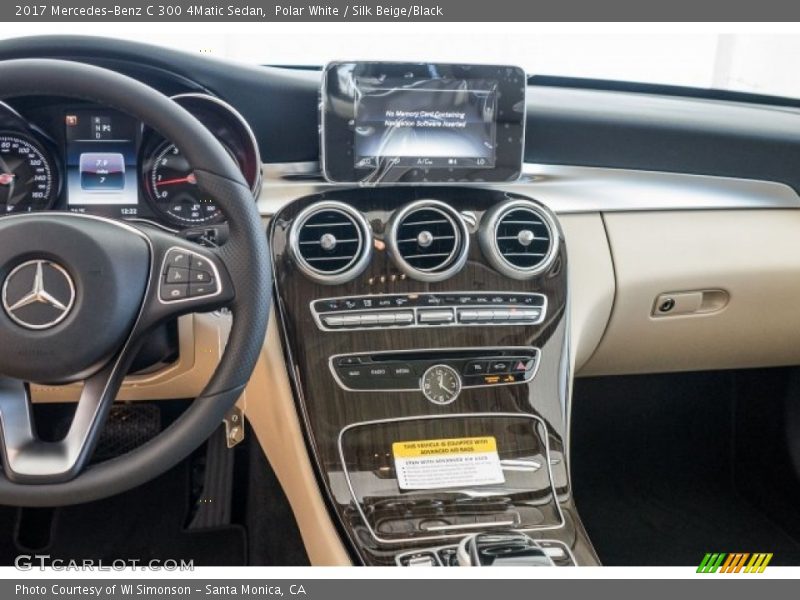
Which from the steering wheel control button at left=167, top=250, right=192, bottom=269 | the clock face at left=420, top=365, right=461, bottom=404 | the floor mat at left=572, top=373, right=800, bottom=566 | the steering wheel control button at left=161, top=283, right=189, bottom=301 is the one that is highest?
the steering wheel control button at left=167, top=250, right=192, bottom=269

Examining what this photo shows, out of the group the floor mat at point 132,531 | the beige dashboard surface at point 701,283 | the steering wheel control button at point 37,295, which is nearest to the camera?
the steering wheel control button at point 37,295

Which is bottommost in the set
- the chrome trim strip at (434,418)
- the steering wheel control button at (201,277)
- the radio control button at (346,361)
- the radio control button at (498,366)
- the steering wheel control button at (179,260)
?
the chrome trim strip at (434,418)

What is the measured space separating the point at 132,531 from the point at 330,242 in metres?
0.72

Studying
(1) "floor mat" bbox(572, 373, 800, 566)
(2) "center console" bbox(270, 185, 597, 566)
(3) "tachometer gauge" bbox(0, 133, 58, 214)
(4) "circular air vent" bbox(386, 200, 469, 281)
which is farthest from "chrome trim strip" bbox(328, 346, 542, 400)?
(1) "floor mat" bbox(572, 373, 800, 566)

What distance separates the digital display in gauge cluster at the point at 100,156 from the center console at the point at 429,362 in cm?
22

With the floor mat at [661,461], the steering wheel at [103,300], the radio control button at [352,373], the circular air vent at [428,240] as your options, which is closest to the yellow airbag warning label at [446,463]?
the radio control button at [352,373]

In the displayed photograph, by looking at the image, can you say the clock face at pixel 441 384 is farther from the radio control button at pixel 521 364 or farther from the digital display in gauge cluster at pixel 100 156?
the digital display in gauge cluster at pixel 100 156

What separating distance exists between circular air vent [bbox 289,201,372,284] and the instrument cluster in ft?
0.38

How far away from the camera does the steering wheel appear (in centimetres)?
91

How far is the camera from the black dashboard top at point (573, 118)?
1.20 m

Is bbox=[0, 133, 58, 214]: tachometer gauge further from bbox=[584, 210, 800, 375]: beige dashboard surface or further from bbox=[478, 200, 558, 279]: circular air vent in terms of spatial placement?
bbox=[584, 210, 800, 375]: beige dashboard surface

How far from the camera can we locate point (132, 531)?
5.21 feet

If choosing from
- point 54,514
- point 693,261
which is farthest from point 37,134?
point 693,261
